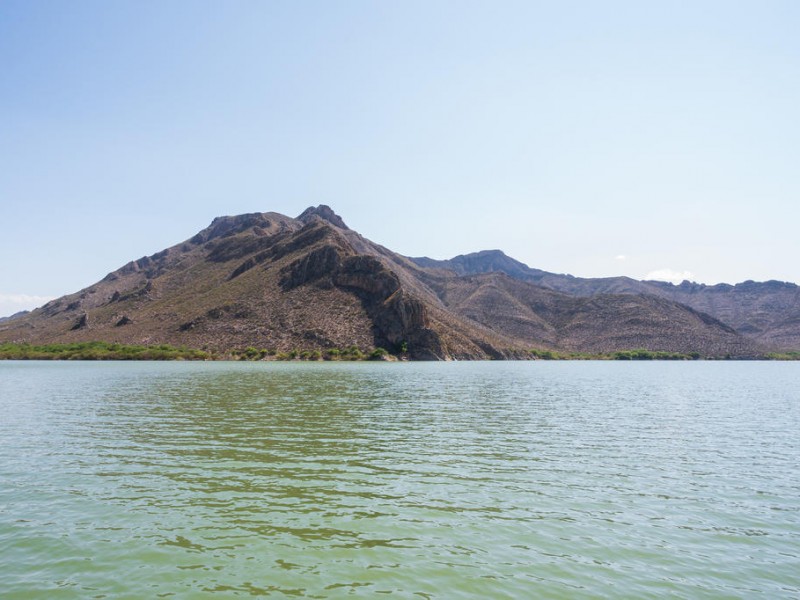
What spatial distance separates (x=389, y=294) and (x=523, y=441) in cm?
15665

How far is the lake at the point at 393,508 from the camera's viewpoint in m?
12.5

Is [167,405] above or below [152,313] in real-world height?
below

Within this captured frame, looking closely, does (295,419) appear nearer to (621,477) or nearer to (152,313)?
(621,477)

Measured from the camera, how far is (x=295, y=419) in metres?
37.4

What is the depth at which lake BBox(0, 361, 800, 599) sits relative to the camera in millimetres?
12539

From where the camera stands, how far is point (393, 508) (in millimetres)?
17641

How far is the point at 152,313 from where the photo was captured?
634ft

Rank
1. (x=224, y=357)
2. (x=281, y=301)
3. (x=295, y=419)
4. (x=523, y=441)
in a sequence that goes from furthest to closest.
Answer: (x=281, y=301)
(x=224, y=357)
(x=295, y=419)
(x=523, y=441)

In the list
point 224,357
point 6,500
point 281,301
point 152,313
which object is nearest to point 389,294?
point 281,301

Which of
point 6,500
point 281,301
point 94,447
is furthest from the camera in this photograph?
point 281,301

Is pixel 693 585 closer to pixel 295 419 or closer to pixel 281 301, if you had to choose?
pixel 295 419

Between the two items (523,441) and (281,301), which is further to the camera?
(281,301)

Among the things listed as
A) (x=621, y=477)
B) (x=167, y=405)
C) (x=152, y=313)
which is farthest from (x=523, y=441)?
(x=152, y=313)

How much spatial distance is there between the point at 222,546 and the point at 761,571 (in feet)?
47.8
